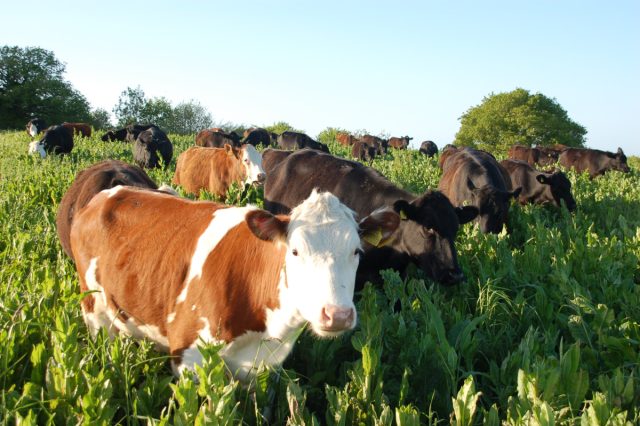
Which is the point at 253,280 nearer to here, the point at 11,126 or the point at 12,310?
the point at 12,310

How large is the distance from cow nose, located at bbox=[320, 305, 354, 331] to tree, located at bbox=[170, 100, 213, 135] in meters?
73.5

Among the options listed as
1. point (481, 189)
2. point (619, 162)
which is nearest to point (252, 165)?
point (481, 189)

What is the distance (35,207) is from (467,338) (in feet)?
24.0

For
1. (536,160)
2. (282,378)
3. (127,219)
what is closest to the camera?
(282,378)

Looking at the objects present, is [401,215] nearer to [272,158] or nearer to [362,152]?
[272,158]

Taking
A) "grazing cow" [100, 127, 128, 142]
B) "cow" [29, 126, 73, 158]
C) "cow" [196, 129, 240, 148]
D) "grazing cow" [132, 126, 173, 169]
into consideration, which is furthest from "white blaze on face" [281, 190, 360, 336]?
"grazing cow" [100, 127, 128, 142]

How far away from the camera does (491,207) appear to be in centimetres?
788

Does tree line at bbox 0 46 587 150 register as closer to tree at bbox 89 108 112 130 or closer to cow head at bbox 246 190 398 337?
tree at bbox 89 108 112 130

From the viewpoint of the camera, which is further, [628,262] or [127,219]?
[628,262]

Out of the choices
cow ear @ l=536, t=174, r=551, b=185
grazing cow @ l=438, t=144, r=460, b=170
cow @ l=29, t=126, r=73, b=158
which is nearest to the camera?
cow ear @ l=536, t=174, r=551, b=185

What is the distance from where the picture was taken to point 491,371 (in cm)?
337

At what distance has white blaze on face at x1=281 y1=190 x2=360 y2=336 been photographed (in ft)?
9.13

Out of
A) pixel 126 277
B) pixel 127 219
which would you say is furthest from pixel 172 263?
pixel 127 219

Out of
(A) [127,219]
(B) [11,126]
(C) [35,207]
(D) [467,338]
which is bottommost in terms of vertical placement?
(B) [11,126]
